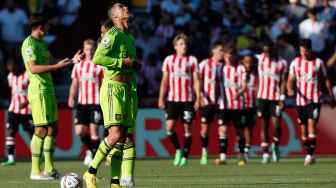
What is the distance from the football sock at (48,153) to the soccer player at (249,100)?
580cm

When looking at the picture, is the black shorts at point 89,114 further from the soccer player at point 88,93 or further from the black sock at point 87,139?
the black sock at point 87,139

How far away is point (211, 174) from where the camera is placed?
1609 cm

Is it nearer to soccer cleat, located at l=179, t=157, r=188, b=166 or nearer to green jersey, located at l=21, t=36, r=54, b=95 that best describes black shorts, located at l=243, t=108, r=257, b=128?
soccer cleat, located at l=179, t=157, r=188, b=166

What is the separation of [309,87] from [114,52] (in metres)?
7.33

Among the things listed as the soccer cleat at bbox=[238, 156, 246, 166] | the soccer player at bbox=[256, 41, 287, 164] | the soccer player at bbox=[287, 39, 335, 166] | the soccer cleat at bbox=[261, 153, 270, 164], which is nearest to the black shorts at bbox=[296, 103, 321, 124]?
the soccer player at bbox=[287, 39, 335, 166]

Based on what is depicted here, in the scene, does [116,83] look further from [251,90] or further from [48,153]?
[251,90]

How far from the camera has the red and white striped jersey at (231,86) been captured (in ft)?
64.4

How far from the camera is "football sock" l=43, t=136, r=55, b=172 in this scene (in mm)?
15078

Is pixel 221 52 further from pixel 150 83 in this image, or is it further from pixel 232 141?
→ pixel 150 83

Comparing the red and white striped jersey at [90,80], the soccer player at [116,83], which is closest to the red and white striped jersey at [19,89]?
the red and white striped jersey at [90,80]

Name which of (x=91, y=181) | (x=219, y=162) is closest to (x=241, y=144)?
(x=219, y=162)

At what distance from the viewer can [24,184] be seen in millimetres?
13992

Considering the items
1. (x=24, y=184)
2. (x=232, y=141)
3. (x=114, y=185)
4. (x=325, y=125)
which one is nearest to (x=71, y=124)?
(x=232, y=141)

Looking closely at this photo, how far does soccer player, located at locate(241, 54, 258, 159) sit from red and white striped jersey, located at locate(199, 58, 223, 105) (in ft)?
2.55
